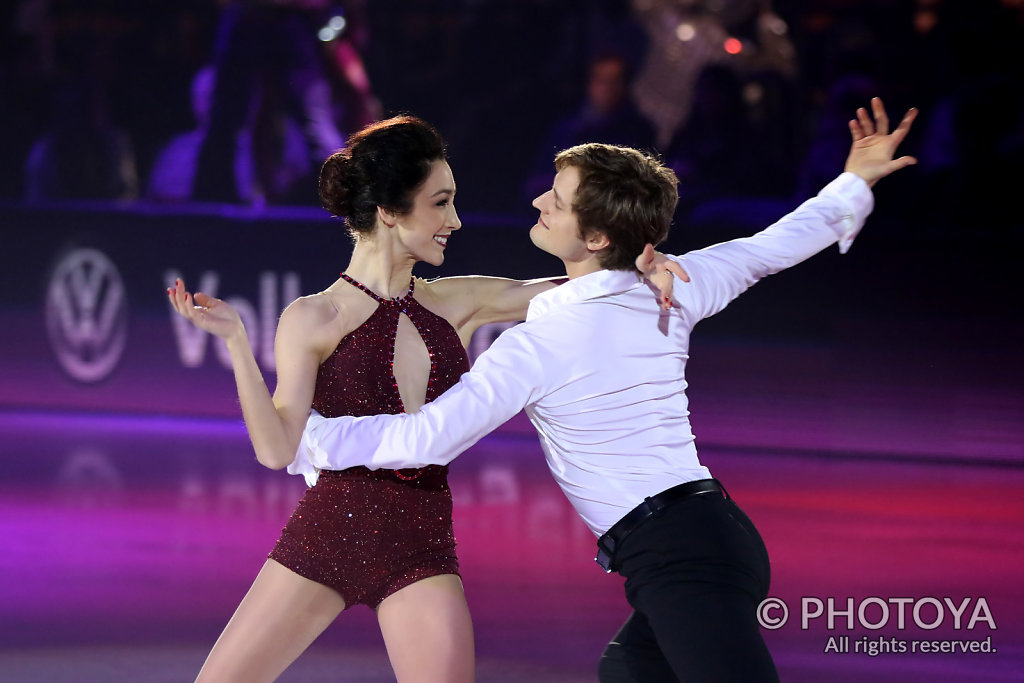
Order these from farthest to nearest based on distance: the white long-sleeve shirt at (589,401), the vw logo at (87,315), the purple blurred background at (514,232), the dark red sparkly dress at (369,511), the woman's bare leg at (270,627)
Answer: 1. the vw logo at (87,315)
2. the purple blurred background at (514,232)
3. the dark red sparkly dress at (369,511)
4. the woman's bare leg at (270,627)
5. the white long-sleeve shirt at (589,401)

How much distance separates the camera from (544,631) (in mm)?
3795

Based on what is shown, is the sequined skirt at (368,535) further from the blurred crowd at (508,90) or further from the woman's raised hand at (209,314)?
the blurred crowd at (508,90)

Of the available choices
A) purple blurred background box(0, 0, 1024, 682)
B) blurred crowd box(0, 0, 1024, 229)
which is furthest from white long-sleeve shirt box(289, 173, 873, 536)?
blurred crowd box(0, 0, 1024, 229)

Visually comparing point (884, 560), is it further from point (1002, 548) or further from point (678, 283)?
point (678, 283)

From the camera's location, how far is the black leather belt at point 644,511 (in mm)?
2051

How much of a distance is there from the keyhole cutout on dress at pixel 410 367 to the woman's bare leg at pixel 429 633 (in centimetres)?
38

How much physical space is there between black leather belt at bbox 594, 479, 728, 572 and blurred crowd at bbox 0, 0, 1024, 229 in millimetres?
4879

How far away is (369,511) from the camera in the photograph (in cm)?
246

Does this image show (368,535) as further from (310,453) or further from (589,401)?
(589,401)

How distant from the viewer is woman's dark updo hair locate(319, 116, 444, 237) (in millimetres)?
2561

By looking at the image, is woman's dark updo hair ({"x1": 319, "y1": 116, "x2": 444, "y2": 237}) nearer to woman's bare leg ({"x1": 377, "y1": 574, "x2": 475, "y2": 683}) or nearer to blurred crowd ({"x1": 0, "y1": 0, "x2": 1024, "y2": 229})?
woman's bare leg ({"x1": 377, "y1": 574, "x2": 475, "y2": 683})

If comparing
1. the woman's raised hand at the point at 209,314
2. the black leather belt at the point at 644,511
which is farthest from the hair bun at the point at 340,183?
the black leather belt at the point at 644,511

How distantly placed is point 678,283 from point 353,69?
565 cm

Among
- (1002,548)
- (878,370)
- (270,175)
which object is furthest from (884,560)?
(270,175)
